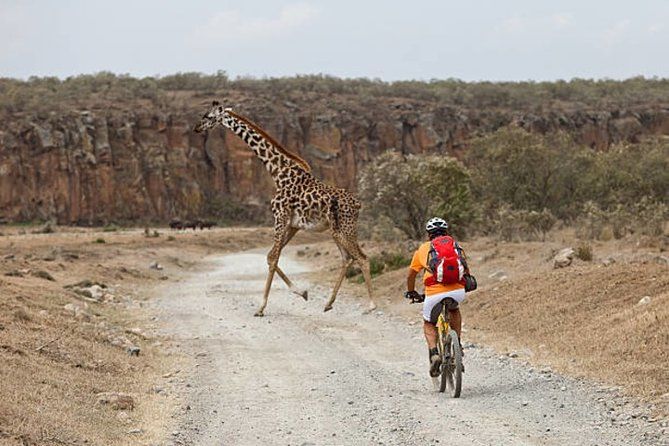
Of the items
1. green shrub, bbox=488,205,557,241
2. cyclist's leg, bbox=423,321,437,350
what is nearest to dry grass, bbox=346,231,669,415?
cyclist's leg, bbox=423,321,437,350

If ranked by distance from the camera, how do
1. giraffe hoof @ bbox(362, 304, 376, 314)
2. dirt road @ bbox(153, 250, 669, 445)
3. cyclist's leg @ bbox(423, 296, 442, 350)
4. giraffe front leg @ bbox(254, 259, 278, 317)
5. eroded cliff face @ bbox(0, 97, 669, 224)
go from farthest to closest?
eroded cliff face @ bbox(0, 97, 669, 224)
giraffe front leg @ bbox(254, 259, 278, 317)
giraffe hoof @ bbox(362, 304, 376, 314)
cyclist's leg @ bbox(423, 296, 442, 350)
dirt road @ bbox(153, 250, 669, 445)

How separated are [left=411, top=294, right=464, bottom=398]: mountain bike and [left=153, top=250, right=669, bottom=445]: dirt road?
7.5 inches

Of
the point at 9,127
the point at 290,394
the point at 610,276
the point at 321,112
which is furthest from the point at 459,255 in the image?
the point at 321,112

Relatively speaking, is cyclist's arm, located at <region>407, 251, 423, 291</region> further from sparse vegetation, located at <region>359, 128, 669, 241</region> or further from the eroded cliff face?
the eroded cliff face

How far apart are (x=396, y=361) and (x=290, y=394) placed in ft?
9.12

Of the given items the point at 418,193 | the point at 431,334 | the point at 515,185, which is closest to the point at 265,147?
the point at 431,334

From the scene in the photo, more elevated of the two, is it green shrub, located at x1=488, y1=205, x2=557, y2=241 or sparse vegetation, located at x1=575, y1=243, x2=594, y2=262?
sparse vegetation, located at x1=575, y1=243, x2=594, y2=262

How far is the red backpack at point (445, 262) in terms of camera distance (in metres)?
10.2

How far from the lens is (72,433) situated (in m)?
8.09

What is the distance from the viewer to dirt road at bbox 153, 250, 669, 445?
8539 mm

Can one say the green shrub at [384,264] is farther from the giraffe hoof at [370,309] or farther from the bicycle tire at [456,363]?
the bicycle tire at [456,363]

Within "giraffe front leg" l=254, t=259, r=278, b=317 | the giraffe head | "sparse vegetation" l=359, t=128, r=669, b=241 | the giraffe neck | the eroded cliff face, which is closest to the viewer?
"giraffe front leg" l=254, t=259, r=278, b=317

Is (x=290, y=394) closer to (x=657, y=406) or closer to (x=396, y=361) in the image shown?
(x=396, y=361)

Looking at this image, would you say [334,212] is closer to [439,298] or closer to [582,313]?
[582,313]
